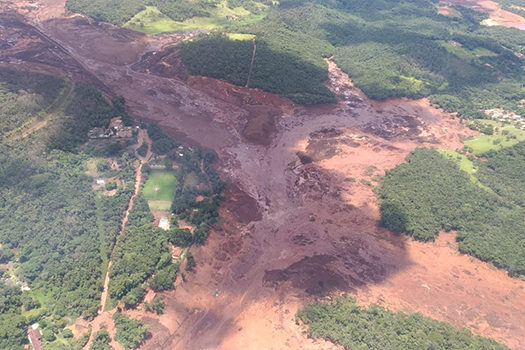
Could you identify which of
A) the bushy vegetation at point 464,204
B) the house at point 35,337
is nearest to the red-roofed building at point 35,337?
the house at point 35,337

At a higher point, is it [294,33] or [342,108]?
[294,33]

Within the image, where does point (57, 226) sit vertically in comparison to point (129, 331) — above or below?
above

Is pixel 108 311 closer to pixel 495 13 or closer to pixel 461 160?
pixel 461 160

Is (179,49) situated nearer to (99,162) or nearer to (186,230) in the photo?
(99,162)

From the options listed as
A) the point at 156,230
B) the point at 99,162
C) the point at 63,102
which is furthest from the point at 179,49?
the point at 156,230

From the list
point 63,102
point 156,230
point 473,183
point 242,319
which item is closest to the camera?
point 242,319

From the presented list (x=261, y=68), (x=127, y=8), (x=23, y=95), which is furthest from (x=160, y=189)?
(x=127, y=8)
